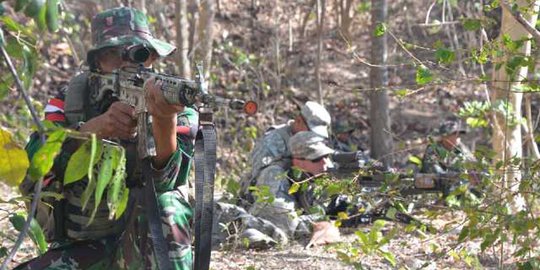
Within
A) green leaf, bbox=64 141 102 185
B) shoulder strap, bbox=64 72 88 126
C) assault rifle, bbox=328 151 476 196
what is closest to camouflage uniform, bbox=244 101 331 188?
assault rifle, bbox=328 151 476 196

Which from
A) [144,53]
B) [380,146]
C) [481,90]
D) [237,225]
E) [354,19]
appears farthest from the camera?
[354,19]

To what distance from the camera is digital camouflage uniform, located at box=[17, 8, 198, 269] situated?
310 cm

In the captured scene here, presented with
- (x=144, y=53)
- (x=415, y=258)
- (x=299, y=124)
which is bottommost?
(x=415, y=258)

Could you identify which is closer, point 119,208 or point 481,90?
point 119,208

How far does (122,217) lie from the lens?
3.18 m

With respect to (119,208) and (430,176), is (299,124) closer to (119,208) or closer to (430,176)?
(430,176)

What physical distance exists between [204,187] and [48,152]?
1.21 meters

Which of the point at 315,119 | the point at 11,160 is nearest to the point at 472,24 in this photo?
the point at 11,160

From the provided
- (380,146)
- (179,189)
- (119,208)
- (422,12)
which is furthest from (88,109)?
(422,12)

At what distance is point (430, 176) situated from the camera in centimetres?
604

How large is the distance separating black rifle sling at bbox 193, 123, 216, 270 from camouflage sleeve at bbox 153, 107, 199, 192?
192mm

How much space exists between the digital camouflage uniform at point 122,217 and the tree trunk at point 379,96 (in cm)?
599

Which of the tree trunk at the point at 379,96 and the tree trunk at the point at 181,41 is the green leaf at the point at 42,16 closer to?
the tree trunk at the point at 181,41

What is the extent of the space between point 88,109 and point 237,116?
877 centimetres
